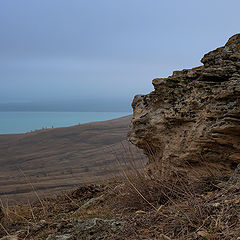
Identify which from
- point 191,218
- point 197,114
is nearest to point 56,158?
point 197,114

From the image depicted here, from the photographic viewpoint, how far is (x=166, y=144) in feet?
15.8

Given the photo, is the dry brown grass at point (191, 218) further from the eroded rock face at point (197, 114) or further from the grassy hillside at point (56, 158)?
the grassy hillside at point (56, 158)

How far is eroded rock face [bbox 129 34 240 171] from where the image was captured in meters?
4.03

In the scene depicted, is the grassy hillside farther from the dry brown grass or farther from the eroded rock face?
the dry brown grass

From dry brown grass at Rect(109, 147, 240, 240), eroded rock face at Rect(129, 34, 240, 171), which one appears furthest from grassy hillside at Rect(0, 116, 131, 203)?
dry brown grass at Rect(109, 147, 240, 240)

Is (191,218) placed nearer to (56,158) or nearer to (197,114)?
(197,114)

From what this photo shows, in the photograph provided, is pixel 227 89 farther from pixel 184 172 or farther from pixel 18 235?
pixel 18 235

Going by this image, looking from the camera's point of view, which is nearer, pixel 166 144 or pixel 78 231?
pixel 78 231

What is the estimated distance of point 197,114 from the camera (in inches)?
171

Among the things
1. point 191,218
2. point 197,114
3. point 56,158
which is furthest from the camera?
point 56,158

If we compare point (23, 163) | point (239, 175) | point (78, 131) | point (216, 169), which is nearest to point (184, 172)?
point (216, 169)

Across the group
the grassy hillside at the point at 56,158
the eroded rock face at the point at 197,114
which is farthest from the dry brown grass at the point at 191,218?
the grassy hillside at the point at 56,158

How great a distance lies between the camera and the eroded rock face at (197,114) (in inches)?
159

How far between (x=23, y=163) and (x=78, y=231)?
13.5m
